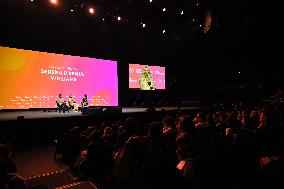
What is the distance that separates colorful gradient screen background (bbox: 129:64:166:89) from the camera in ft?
46.8

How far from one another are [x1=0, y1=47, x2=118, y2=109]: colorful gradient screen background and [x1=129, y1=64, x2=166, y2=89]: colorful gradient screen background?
1211 mm

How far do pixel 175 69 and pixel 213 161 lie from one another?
1354cm

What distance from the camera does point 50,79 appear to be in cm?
1049

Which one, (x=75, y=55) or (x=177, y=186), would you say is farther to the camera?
(x=75, y=55)

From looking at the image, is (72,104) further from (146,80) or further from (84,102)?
(146,80)

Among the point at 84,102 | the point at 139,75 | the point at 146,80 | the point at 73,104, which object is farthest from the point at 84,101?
the point at 146,80

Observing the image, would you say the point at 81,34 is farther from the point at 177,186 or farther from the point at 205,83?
the point at 177,186

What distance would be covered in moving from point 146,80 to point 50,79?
5.72 metres

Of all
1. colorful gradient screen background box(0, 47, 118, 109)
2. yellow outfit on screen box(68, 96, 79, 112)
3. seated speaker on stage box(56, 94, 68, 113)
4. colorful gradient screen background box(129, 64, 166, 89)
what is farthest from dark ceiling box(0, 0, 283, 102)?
yellow outfit on screen box(68, 96, 79, 112)

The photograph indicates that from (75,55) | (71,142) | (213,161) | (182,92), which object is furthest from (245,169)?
→ (182,92)

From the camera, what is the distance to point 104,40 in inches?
541

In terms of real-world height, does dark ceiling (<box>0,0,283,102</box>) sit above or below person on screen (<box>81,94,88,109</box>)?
above

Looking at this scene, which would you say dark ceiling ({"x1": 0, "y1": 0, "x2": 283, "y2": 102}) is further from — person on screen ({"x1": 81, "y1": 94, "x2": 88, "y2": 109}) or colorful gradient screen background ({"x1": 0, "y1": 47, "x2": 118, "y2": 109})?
person on screen ({"x1": 81, "y1": 94, "x2": 88, "y2": 109})

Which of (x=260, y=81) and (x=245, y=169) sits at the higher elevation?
(x=260, y=81)
